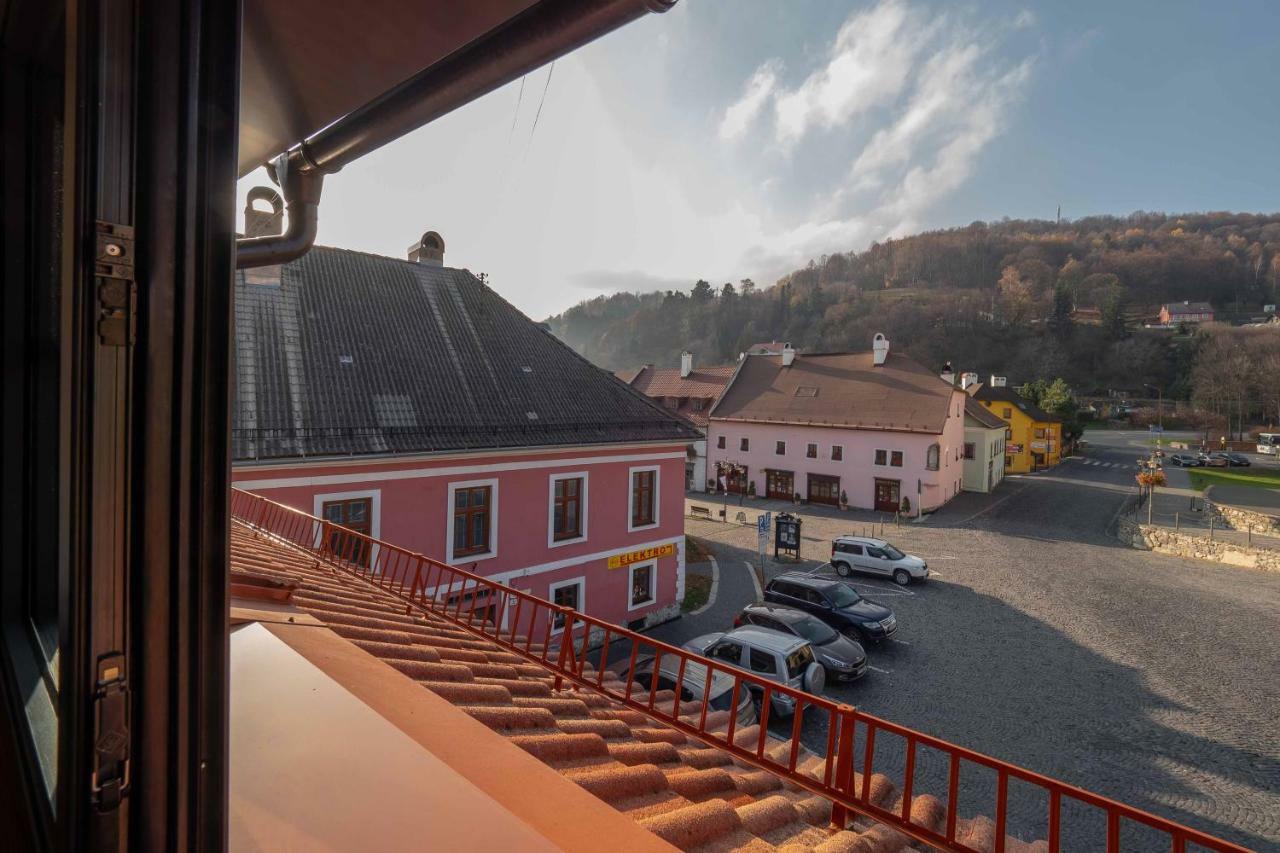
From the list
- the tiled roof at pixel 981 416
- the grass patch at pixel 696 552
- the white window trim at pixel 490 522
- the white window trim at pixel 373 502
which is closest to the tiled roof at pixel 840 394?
the tiled roof at pixel 981 416

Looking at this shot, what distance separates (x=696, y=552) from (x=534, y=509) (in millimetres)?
9696

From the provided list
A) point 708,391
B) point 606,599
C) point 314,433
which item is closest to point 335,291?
point 314,433

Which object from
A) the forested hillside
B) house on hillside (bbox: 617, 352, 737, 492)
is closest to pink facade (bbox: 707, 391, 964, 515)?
house on hillside (bbox: 617, 352, 737, 492)

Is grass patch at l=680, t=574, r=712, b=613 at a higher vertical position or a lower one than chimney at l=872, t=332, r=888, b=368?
lower

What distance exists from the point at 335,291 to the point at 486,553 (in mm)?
6595

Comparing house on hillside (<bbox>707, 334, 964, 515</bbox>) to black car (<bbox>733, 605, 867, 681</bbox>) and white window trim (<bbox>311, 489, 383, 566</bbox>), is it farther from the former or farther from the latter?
white window trim (<bbox>311, 489, 383, 566</bbox>)

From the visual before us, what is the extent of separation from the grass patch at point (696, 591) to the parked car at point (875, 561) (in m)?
4.48

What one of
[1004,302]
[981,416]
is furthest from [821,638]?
[1004,302]

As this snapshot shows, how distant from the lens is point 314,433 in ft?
34.2

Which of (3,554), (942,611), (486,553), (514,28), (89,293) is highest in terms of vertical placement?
(514,28)

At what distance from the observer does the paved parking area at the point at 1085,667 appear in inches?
357

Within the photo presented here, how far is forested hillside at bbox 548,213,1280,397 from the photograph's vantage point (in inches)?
2672

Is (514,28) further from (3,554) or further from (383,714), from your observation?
(383,714)

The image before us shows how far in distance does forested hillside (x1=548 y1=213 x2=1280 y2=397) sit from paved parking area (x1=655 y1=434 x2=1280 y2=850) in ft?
178
